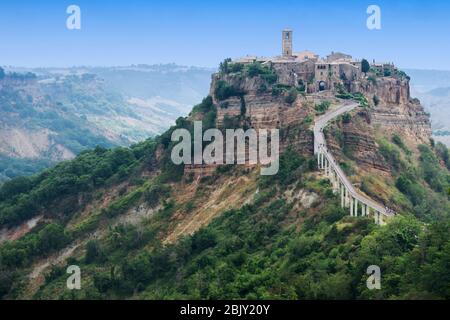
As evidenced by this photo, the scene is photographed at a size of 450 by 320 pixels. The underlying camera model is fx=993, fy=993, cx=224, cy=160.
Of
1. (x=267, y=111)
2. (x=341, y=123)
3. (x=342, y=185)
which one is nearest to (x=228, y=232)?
(x=342, y=185)

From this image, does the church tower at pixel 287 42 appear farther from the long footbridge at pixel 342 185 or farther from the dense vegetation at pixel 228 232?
the long footbridge at pixel 342 185

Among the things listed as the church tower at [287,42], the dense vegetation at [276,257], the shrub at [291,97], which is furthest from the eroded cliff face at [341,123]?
the church tower at [287,42]

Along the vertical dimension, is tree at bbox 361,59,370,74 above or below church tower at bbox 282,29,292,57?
below

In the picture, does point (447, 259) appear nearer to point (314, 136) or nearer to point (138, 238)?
point (314, 136)

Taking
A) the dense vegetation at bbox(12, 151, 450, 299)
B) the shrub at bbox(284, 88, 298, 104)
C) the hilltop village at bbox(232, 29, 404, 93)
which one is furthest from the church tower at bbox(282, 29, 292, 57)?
the dense vegetation at bbox(12, 151, 450, 299)

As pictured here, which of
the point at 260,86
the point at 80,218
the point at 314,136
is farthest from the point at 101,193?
the point at 314,136

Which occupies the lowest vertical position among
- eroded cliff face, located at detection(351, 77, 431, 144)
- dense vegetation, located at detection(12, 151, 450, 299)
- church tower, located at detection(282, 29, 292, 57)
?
dense vegetation, located at detection(12, 151, 450, 299)

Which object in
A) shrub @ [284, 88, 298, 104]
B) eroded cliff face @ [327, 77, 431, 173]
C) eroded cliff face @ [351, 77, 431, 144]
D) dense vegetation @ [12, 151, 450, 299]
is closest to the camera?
dense vegetation @ [12, 151, 450, 299]

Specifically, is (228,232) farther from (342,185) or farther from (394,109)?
(394,109)

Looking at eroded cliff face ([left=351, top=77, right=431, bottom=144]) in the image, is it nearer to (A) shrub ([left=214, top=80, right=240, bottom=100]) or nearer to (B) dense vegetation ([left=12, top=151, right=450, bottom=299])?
(A) shrub ([left=214, top=80, right=240, bottom=100])
